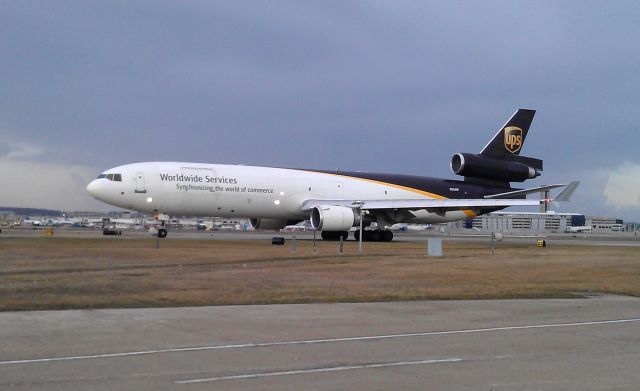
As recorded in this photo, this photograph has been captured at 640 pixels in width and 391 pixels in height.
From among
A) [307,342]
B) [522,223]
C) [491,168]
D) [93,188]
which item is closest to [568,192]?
[491,168]

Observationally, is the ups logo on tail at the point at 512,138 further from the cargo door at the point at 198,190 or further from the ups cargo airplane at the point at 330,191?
the cargo door at the point at 198,190

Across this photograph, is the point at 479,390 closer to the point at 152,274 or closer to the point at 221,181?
the point at 152,274

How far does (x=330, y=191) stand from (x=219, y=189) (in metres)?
8.30

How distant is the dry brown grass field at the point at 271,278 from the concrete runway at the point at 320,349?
1595mm

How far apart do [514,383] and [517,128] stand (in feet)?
155

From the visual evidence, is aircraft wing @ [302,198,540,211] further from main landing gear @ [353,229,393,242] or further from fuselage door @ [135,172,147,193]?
fuselage door @ [135,172,147,193]

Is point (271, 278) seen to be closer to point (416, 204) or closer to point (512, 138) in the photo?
point (416, 204)

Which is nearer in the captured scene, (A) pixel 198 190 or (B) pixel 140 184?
(B) pixel 140 184

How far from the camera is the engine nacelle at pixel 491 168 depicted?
162 feet

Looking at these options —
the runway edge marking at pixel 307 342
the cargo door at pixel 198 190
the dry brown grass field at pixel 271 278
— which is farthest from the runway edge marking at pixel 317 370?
the cargo door at pixel 198 190

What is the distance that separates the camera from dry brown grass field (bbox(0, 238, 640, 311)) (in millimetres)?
14000

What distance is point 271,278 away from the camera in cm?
1809

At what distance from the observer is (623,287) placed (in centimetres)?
1806

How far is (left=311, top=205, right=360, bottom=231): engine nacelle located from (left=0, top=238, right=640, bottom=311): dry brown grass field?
40.3 feet
